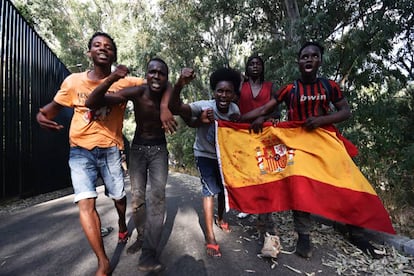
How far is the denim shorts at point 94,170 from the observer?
2576mm

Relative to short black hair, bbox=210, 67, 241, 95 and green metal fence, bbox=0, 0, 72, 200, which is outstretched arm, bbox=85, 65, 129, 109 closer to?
short black hair, bbox=210, 67, 241, 95

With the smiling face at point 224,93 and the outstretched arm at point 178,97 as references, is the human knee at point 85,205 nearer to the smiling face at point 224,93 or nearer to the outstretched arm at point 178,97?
the outstretched arm at point 178,97

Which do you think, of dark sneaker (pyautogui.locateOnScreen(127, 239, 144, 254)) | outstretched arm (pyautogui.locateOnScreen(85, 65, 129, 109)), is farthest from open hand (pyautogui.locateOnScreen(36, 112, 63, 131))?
dark sneaker (pyautogui.locateOnScreen(127, 239, 144, 254))

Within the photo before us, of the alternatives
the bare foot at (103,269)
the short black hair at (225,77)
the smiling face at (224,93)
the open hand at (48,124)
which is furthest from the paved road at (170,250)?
the short black hair at (225,77)

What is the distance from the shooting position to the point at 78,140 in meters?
2.70

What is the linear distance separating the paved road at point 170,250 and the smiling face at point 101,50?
6.45 feet

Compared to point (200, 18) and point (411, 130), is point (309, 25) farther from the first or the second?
point (200, 18)

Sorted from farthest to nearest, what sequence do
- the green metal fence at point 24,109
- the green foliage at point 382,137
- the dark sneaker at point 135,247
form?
the green foliage at point 382,137
the green metal fence at point 24,109
the dark sneaker at point 135,247

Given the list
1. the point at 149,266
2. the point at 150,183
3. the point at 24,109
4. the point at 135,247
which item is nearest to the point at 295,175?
the point at 150,183

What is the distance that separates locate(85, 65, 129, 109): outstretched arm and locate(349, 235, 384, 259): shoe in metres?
2.94

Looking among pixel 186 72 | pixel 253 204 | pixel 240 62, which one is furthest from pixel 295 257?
pixel 240 62

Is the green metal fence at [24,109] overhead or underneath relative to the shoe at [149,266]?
overhead

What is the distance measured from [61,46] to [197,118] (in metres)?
21.7

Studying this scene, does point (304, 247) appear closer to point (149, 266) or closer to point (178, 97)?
point (149, 266)
